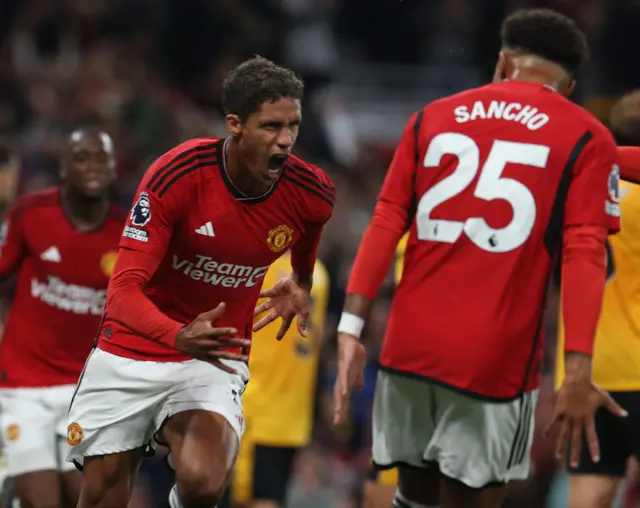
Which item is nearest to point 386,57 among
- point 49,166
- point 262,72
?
point 49,166

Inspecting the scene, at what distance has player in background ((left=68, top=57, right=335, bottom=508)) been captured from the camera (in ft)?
14.8

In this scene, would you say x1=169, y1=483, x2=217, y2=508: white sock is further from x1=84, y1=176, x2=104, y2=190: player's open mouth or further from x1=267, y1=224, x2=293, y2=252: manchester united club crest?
x1=84, y1=176, x2=104, y2=190: player's open mouth

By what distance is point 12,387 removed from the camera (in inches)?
247

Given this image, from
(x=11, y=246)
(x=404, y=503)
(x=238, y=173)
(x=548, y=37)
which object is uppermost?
(x=548, y=37)

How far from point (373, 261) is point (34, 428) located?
9.01 feet

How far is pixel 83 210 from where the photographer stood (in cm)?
639

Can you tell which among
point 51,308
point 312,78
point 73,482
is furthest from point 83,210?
point 312,78

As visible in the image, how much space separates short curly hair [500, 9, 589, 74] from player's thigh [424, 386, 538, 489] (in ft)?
3.73

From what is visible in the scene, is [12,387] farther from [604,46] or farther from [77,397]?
[604,46]

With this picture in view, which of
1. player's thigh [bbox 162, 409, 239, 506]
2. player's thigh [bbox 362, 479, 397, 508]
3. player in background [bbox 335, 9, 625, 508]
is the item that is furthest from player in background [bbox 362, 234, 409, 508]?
player in background [bbox 335, 9, 625, 508]

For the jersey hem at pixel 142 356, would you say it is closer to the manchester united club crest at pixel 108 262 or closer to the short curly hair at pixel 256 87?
the short curly hair at pixel 256 87

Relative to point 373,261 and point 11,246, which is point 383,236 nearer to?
point 373,261

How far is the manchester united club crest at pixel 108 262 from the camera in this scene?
627 cm

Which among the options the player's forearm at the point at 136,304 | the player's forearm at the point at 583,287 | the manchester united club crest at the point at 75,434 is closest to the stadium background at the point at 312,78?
the manchester united club crest at the point at 75,434
